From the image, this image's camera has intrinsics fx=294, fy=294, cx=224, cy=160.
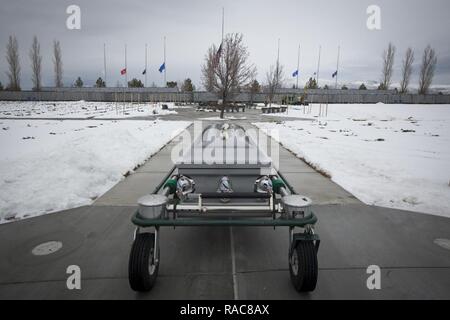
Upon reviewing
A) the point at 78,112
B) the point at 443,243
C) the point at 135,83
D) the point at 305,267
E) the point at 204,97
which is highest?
the point at 135,83

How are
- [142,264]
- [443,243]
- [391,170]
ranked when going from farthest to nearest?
[391,170]
[443,243]
[142,264]

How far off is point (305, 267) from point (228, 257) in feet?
3.83

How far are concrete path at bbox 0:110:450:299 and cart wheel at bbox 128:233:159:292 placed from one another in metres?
0.14

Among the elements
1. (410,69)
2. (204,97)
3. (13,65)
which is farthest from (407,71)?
(13,65)

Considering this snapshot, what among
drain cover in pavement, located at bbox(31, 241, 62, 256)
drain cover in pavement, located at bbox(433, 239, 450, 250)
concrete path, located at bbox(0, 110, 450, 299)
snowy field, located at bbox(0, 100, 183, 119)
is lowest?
drain cover in pavement, located at bbox(31, 241, 62, 256)

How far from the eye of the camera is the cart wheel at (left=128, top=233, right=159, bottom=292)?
118 inches

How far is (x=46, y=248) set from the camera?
13.4ft

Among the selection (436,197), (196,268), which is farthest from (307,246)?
(436,197)

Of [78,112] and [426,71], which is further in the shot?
[426,71]

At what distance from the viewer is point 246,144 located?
4941mm

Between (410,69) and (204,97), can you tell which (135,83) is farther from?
(410,69)

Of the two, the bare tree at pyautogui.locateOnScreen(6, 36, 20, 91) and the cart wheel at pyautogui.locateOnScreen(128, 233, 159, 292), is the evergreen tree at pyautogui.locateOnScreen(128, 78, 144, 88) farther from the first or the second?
the cart wheel at pyautogui.locateOnScreen(128, 233, 159, 292)

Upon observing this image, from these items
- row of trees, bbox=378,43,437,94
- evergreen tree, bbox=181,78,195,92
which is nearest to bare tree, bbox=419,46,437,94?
row of trees, bbox=378,43,437,94

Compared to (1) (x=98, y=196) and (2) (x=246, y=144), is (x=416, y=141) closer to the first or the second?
(2) (x=246, y=144)
